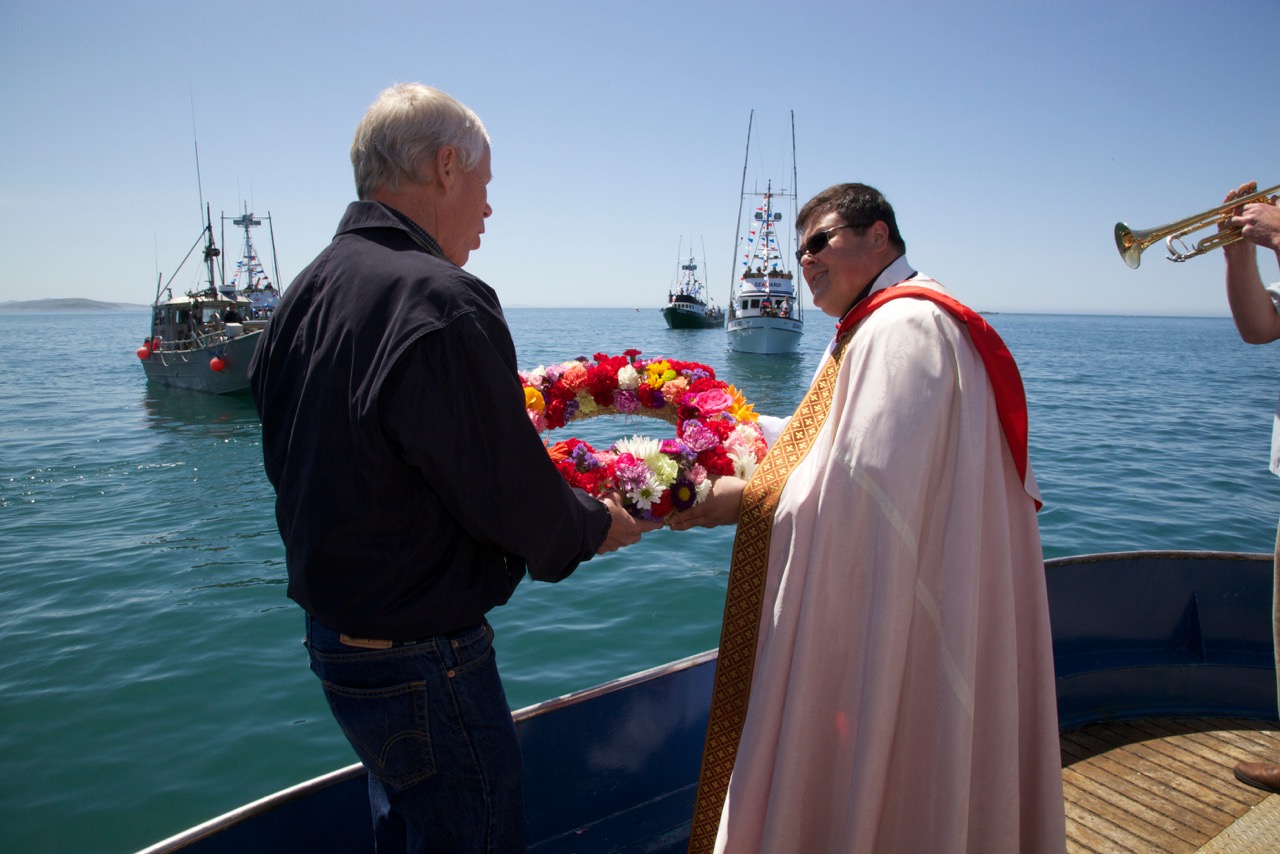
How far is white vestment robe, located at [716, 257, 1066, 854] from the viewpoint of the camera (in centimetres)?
197

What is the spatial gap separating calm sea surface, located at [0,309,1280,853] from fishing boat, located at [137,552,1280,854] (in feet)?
10.1

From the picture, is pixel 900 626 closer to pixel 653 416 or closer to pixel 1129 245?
pixel 653 416

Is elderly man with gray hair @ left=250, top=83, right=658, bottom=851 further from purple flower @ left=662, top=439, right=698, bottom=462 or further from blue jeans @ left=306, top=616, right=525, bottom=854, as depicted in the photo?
purple flower @ left=662, top=439, right=698, bottom=462

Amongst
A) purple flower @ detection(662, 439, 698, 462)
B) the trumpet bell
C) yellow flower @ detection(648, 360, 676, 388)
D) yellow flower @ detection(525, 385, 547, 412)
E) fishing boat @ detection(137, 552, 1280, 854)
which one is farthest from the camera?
the trumpet bell

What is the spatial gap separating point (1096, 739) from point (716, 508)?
2.71 meters

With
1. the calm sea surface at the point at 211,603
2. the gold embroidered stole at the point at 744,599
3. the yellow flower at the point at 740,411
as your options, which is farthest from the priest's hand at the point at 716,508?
the calm sea surface at the point at 211,603

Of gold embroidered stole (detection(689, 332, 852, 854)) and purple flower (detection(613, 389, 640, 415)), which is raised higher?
purple flower (detection(613, 389, 640, 415))

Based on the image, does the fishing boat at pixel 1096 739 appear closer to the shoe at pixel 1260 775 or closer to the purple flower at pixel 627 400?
the shoe at pixel 1260 775

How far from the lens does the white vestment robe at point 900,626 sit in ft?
6.45

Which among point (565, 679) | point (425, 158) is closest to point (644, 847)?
point (425, 158)

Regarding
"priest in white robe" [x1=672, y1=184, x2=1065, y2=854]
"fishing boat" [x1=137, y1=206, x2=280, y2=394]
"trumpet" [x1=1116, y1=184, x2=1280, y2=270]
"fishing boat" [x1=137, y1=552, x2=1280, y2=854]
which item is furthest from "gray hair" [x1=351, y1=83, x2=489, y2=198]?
"fishing boat" [x1=137, y1=206, x2=280, y2=394]

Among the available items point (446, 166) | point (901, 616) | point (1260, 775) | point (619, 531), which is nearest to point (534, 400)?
point (619, 531)

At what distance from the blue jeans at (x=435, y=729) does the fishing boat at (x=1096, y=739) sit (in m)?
0.92

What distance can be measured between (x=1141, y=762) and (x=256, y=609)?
7.83m
